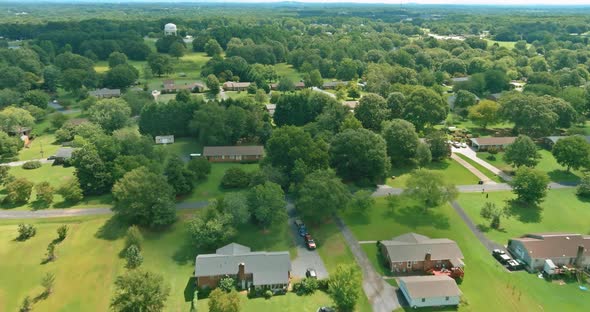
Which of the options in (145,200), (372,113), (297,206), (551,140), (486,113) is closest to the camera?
(145,200)

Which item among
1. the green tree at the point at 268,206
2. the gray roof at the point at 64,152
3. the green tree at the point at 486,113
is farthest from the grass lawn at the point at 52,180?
the green tree at the point at 486,113

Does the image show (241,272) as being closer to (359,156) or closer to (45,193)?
(359,156)

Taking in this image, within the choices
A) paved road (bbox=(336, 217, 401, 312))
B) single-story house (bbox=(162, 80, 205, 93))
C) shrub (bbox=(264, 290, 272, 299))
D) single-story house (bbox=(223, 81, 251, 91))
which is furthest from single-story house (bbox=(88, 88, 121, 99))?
shrub (bbox=(264, 290, 272, 299))

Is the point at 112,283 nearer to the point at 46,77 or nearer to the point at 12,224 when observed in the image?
the point at 12,224

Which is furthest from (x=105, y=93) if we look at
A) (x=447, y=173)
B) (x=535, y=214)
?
(x=535, y=214)

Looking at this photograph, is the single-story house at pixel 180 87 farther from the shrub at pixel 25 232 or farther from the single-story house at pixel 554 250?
the single-story house at pixel 554 250

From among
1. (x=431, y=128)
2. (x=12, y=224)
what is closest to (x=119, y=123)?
(x=12, y=224)

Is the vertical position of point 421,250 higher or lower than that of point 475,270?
higher
